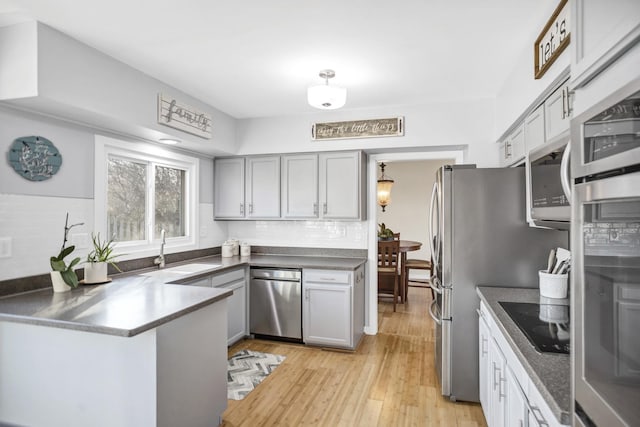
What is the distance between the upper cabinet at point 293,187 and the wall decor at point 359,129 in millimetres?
200

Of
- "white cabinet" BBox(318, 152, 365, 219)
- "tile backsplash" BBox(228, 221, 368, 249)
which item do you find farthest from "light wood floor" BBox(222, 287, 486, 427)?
"white cabinet" BBox(318, 152, 365, 219)

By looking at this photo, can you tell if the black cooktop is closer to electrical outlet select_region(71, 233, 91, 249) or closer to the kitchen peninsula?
the kitchen peninsula

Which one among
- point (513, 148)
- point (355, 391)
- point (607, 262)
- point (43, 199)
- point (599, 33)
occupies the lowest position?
point (355, 391)

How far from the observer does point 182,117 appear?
3234 mm

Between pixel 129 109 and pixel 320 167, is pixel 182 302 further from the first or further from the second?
pixel 320 167

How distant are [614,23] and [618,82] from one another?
0.44 ft

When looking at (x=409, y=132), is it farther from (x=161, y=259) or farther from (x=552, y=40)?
(x=161, y=259)

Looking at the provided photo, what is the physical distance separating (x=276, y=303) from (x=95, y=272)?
1714 millimetres

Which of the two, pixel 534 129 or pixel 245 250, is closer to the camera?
pixel 534 129

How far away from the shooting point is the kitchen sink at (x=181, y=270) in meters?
3.00

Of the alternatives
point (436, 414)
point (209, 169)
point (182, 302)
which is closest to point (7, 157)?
point (182, 302)

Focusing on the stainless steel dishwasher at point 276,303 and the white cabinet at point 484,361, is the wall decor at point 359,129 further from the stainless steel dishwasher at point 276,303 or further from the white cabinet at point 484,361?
the white cabinet at point 484,361

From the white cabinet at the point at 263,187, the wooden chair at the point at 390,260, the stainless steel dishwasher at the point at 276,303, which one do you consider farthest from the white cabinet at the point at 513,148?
the white cabinet at the point at 263,187

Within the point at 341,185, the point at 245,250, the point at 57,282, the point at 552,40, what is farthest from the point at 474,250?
the point at 57,282
